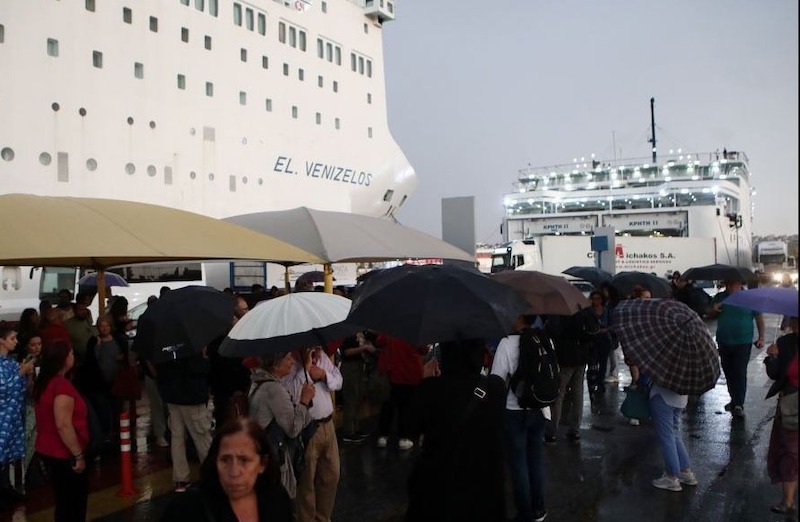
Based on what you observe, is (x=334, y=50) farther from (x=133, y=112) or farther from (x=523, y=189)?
(x=523, y=189)

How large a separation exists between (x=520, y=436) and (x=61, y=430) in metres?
3.12

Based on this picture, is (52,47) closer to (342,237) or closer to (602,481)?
(342,237)

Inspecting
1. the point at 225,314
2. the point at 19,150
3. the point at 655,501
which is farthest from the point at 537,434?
the point at 19,150

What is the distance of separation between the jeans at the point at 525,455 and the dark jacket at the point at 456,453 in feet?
5.00

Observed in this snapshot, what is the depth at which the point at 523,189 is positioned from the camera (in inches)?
1809

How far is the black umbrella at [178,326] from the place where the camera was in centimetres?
485

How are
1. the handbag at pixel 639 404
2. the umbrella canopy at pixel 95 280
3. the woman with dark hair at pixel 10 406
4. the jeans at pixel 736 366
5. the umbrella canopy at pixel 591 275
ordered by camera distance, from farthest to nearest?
the umbrella canopy at pixel 591 275 < the umbrella canopy at pixel 95 280 < the jeans at pixel 736 366 < the handbag at pixel 639 404 < the woman with dark hair at pixel 10 406

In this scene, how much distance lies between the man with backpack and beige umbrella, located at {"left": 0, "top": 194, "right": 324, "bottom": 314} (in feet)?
8.72

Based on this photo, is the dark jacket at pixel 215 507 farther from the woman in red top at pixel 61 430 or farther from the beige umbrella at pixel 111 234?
the beige umbrella at pixel 111 234

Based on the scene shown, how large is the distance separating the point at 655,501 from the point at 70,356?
464 centimetres

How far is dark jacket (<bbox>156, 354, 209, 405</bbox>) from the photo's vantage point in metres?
5.13

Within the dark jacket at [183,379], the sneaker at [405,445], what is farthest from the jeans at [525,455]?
the dark jacket at [183,379]

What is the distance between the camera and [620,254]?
90.7 ft

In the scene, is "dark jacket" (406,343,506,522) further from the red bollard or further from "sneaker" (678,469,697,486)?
the red bollard
